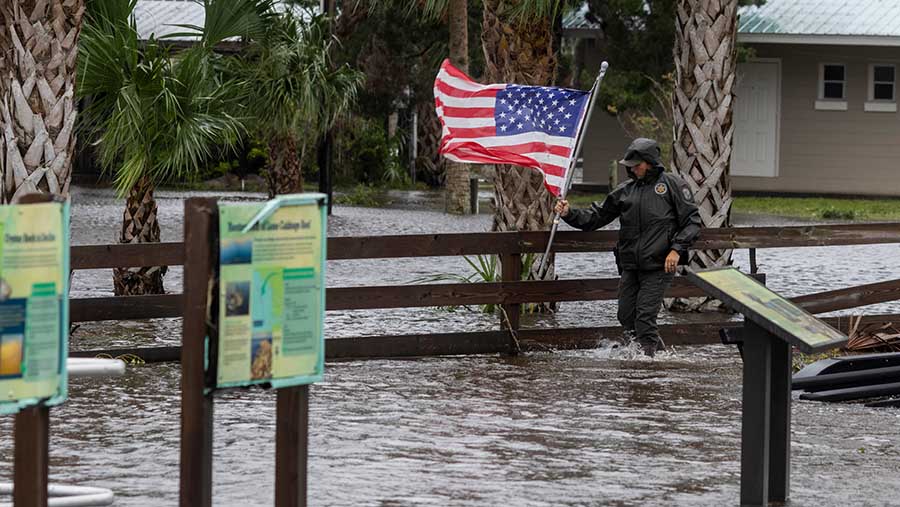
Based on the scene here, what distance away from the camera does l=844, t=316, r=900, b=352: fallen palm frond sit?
39.9 ft

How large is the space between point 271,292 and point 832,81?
94.6 ft

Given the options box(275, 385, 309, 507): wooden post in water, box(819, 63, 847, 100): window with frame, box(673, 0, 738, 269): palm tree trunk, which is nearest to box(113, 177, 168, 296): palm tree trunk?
box(673, 0, 738, 269): palm tree trunk

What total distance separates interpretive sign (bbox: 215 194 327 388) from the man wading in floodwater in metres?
6.14

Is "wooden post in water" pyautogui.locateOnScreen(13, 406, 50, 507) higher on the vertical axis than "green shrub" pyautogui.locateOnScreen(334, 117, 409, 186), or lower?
lower

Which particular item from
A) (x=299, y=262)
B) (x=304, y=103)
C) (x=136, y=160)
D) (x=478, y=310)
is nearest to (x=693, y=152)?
(x=478, y=310)

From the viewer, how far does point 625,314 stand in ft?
38.4

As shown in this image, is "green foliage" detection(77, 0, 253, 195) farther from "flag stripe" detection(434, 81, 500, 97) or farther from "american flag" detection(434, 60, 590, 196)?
"american flag" detection(434, 60, 590, 196)

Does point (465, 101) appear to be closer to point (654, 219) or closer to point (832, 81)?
point (654, 219)

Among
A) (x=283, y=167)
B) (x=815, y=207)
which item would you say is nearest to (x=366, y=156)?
(x=283, y=167)

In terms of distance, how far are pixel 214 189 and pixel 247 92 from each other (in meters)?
13.7

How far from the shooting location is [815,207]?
28.7 meters

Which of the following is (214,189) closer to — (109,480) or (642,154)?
(642,154)

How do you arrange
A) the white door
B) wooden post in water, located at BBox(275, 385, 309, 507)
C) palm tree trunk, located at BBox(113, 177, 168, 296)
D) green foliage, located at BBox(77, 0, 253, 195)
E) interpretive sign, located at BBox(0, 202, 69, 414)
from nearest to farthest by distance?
interpretive sign, located at BBox(0, 202, 69, 414) < wooden post in water, located at BBox(275, 385, 309, 507) < green foliage, located at BBox(77, 0, 253, 195) < palm tree trunk, located at BBox(113, 177, 168, 296) < the white door

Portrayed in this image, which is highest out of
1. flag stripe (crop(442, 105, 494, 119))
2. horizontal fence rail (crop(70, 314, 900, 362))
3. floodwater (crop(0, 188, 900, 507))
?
flag stripe (crop(442, 105, 494, 119))
